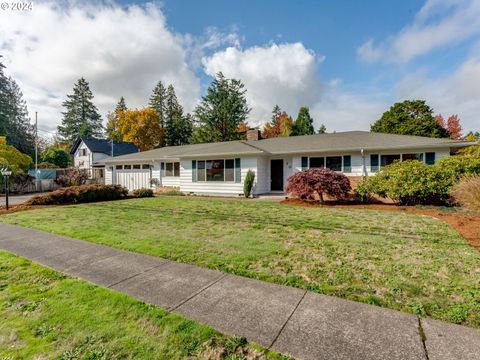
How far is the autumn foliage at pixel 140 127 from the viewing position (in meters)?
39.7

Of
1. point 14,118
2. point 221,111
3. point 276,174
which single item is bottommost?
point 276,174

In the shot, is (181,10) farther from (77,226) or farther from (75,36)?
(77,226)

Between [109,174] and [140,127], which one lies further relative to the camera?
[140,127]

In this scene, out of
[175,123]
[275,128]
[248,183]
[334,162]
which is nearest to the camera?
[334,162]

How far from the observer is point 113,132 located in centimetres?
4669

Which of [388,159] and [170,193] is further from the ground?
[388,159]

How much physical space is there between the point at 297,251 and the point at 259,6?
399 inches

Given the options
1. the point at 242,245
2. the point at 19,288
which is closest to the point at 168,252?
the point at 242,245

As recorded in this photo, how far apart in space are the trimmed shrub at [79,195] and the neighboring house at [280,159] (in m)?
4.36

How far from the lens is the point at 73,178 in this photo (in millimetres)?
23609

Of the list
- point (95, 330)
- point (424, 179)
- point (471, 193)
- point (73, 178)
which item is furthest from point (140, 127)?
point (95, 330)

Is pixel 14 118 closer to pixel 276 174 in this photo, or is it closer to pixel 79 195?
pixel 79 195

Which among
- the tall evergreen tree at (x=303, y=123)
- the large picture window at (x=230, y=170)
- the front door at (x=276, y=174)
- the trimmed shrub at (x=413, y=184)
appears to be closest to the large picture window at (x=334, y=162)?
the trimmed shrub at (x=413, y=184)

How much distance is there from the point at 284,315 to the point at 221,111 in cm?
3434
